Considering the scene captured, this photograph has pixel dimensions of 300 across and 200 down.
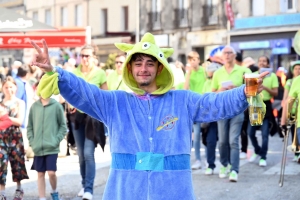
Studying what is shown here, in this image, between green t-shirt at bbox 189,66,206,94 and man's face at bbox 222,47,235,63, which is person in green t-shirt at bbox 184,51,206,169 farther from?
man's face at bbox 222,47,235,63

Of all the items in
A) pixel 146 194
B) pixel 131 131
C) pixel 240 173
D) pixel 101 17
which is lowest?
pixel 240 173

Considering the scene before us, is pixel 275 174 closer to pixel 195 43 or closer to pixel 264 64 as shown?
pixel 264 64

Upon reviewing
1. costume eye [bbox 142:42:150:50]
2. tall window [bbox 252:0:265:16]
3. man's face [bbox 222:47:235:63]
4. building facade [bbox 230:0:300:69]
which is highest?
tall window [bbox 252:0:265:16]

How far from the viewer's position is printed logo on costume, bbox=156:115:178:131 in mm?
4898

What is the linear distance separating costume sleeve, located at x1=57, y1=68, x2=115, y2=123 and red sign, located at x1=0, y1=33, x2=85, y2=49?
10.3 m

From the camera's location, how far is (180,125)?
493 cm

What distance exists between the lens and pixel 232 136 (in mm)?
10469

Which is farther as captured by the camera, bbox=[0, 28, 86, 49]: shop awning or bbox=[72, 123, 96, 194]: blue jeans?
bbox=[0, 28, 86, 49]: shop awning

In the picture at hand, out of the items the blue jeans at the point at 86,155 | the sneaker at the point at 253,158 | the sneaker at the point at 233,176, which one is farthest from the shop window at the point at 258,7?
the blue jeans at the point at 86,155

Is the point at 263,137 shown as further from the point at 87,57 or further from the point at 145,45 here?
the point at 145,45

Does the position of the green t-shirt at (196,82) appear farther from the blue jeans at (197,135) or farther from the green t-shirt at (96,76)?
the green t-shirt at (96,76)

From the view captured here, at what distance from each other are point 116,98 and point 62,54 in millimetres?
26949

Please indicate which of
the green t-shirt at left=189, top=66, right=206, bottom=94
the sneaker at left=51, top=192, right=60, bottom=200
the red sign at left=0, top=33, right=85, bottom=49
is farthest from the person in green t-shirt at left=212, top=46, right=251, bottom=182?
the red sign at left=0, top=33, right=85, bottom=49

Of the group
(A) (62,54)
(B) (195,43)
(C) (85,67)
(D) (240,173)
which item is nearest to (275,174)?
(D) (240,173)
